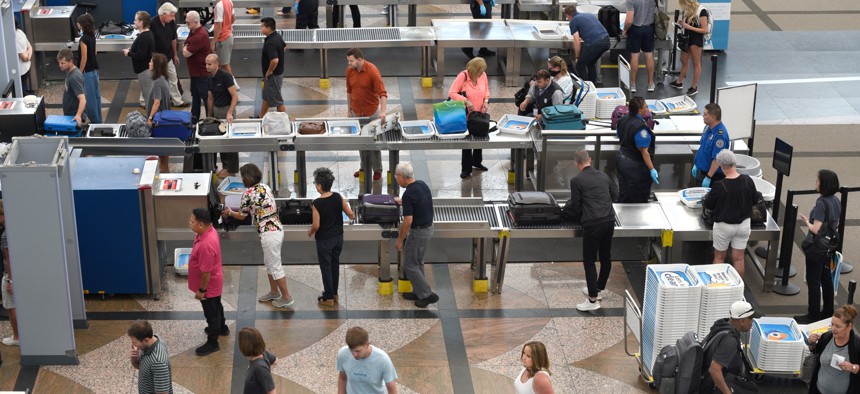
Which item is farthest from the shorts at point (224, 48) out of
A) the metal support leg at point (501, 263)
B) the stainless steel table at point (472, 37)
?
the metal support leg at point (501, 263)

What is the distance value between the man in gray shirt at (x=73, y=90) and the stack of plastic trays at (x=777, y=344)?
24.6 ft

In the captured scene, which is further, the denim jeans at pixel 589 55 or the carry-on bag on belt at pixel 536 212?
the denim jeans at pixel 589 55

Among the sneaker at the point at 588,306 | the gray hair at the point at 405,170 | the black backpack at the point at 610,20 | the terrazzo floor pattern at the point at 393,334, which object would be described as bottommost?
the terrazzo floor pattern at the point at 393,334

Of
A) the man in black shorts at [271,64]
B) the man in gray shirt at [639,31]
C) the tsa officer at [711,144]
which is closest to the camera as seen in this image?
the tsa officer at [711,144]

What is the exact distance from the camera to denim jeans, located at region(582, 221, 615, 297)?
10.4m

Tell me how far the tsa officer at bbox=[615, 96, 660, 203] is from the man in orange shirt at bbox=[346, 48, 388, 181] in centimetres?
283

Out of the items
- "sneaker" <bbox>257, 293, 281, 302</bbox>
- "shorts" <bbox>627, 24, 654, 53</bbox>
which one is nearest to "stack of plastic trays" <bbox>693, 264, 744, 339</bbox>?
"sneaker" <bbox>257, 293, 281, 302</bbox>

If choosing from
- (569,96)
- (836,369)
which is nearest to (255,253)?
(569,96)

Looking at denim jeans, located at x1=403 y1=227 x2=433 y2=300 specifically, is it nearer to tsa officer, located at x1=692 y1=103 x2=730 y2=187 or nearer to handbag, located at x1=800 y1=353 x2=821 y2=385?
tsa officer, located at x1=692 y1=103 x2=730 y2=187

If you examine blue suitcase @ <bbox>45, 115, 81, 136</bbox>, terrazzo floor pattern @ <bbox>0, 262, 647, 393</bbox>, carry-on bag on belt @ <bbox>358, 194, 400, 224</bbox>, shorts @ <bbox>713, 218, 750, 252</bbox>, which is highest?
blue suitcase @ <bbox>45, 115, 81, 136</bbox>

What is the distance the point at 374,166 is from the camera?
13523mm

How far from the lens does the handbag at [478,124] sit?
12617 mm

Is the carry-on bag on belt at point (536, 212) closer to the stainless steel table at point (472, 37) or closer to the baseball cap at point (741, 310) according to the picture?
A: the baseball cap at point (741, 310)

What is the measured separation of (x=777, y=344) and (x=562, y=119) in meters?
4.06
